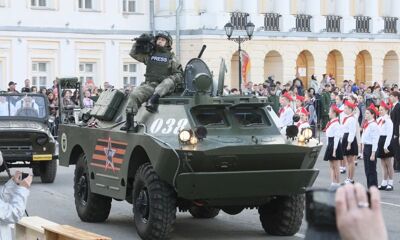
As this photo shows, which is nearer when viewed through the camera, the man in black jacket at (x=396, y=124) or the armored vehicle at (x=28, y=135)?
the armored vehicle at (x=28, y=135)

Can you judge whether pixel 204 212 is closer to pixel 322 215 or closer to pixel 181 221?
pixel 181 221

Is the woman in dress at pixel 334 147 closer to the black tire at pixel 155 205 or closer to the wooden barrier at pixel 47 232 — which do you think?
the black tire at pixel 155 205

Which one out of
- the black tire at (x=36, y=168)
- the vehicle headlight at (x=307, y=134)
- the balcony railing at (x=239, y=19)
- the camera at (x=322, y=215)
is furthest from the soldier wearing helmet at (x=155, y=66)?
the balcony railing at (x=239, y=19)

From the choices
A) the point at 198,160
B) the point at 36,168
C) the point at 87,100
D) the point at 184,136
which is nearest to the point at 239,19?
the point at 87,100

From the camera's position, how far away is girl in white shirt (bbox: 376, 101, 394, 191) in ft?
61.6

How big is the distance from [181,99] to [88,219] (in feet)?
7.98

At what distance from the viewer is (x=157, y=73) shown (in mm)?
13812

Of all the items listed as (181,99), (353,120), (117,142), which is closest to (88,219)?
(117,142)

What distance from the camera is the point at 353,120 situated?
1942 cm

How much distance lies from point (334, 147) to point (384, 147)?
3.42 feet

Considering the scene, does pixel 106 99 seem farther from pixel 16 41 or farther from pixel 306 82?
pixel 306 82

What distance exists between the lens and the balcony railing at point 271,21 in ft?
168

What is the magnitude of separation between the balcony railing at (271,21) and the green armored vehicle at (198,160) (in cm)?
3743

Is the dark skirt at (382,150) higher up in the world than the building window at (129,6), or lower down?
lower down
